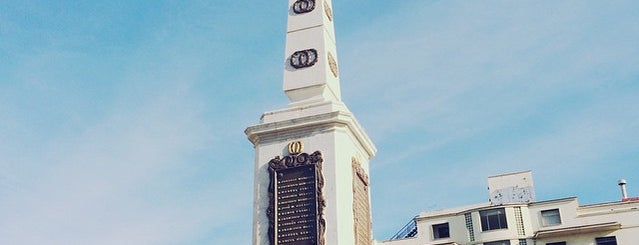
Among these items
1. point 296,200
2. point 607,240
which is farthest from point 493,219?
point 296,200

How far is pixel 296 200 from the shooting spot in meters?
17.6

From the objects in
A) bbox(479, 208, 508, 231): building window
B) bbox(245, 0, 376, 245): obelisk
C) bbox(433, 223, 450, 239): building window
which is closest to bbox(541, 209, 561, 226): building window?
bbox(479, 208, 508, 231): building window

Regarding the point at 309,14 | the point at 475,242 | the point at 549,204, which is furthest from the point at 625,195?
the point at 309,14

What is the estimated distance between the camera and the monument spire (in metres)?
19.3

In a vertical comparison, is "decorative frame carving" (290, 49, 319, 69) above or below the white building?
below

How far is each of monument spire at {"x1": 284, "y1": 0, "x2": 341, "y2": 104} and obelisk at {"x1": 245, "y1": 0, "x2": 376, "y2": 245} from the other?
0.08ft

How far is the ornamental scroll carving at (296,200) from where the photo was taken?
17219 millimetres

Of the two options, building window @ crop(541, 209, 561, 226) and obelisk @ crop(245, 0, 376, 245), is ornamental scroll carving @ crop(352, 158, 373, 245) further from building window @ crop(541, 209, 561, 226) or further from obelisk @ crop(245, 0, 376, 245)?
building window @ crop(541, 209, 561, 226)

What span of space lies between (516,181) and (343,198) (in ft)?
86.7

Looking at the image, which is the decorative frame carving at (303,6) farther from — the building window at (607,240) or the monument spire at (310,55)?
the building window at (607,240)

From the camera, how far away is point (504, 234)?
1549 inches

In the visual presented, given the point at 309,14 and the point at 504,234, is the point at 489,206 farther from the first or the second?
the point at 309,14

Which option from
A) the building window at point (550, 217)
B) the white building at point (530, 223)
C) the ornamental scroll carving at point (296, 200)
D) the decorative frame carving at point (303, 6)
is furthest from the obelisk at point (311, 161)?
the building window at point (550, 217)

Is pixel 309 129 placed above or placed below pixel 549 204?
below
